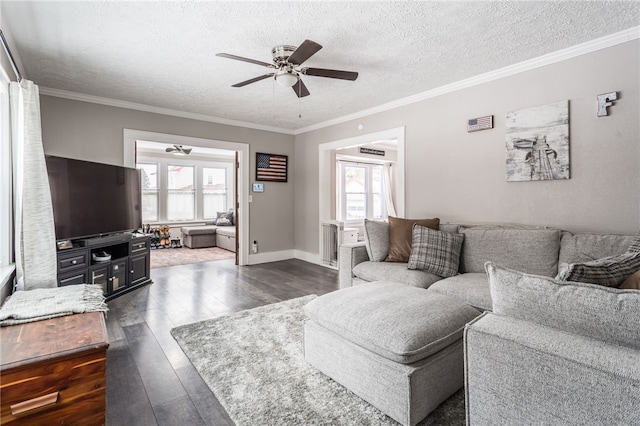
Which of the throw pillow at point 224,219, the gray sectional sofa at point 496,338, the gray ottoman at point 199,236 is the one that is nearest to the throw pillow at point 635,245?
the gray sectional sofa at point 496,338

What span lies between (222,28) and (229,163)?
7.53 meters

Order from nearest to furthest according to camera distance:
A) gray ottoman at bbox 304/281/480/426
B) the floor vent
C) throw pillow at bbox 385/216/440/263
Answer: gray ottoman at bbox 304/281/480/426 < throw pillow at bbox 385/216/440/263 < the floor vent

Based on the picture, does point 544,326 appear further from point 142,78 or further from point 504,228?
point 142,78

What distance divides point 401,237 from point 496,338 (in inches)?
88.3

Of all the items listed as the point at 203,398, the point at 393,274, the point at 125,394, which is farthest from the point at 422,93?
the point at 125,394

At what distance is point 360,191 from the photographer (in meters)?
7.78

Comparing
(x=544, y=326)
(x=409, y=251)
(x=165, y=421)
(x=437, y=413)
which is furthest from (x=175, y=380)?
(x=409, y=251)

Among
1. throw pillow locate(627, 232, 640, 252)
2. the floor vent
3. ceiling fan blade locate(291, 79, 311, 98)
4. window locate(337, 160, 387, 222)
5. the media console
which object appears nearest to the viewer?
throw pillow locate(627, 232, 640, 252)

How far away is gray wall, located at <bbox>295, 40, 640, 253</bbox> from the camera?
2600 millimetres

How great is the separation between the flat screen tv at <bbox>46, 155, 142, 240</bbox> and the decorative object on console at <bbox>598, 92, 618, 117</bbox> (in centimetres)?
490

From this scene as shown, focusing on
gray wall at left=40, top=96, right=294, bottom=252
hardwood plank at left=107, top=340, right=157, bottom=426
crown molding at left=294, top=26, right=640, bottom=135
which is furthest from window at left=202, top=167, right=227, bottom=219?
hardwood plank at left=107, top=340, right=157, bottom=426

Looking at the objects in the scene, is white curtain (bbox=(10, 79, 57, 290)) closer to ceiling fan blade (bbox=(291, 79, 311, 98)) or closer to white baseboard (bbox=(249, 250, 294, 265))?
ceiling fan blade (bbox=(291, 79, 311, 98))

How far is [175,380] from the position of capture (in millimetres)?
2080

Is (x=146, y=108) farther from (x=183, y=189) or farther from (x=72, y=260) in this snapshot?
(x=183, y=189)
